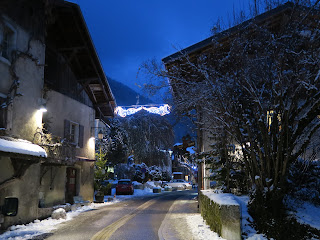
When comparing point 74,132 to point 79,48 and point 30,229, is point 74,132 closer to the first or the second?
point 79,48

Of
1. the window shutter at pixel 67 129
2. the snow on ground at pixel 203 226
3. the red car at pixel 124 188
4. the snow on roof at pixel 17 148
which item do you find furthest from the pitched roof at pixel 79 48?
the red car at pixel 124 188

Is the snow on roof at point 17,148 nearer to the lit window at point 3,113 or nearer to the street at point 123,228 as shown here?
the lit window at point 3,113

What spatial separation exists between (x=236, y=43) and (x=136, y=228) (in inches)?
278

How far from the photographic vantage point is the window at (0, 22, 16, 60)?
1187 centimetres

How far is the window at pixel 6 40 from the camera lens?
39.0 ft

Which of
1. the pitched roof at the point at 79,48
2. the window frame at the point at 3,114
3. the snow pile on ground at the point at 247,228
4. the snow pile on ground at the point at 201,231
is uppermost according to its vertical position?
the pitched roof at the point at 79,48

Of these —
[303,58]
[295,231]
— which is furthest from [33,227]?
[303,58]

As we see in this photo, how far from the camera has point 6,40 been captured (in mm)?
12523

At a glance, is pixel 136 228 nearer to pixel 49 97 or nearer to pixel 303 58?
pixel 303 58

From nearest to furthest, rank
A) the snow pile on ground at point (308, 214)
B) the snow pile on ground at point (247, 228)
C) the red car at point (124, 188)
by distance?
the snow pile on ground at point (247, 228) → the snow pile on ground at point (308, 214) → the red car at point (124, 188)

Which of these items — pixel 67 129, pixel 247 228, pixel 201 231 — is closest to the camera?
pixel 247 228

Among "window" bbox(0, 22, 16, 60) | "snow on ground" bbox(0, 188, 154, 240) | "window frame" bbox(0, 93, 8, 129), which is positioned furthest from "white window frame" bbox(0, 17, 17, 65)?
"snow on ground" bbox(0, 188, 154, 240)

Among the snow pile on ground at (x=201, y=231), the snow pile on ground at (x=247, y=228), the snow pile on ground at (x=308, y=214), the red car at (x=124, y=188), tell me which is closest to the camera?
the snow pile on ground at (x=247, y=228)

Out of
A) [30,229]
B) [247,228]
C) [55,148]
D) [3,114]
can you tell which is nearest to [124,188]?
[55,148]
